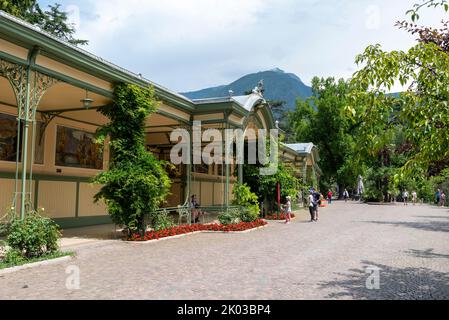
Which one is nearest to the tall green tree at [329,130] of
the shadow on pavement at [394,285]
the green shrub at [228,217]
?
the green shrub at [228,217]

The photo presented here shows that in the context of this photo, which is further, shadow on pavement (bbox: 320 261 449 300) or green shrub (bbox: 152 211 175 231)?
green shrub (bbox: 152 211 175 231)

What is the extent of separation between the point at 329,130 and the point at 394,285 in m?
47.8

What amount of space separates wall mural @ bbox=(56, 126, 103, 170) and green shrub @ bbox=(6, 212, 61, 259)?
6.38 metres

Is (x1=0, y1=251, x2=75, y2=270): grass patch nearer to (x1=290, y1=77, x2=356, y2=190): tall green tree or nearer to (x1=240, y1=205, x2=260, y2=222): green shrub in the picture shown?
(x1=240, y1=205, x2=260, y2=222): green shrub

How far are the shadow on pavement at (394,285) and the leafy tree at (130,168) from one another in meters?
6.39

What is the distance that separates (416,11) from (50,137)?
41.9 feet

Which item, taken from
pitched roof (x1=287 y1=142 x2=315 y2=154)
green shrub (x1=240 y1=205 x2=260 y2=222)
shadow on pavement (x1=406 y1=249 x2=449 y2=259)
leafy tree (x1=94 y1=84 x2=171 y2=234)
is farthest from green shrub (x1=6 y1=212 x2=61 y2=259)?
pitched roof (x1=287 y1=142 x2=315 y2=154)

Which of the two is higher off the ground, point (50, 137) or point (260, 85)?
point (260, 85)

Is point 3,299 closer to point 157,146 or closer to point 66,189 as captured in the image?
point 66,189

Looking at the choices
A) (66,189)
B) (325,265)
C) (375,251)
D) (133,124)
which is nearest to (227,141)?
(133,124)

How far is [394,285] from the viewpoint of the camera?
6773mm

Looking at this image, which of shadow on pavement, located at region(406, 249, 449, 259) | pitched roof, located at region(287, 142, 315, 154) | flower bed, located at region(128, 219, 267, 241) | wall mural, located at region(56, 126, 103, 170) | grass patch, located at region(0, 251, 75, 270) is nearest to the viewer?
grass patch, located at region(0, 251, 75, 270)

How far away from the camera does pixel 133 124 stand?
1250cm

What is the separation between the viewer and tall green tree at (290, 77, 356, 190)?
168ft
